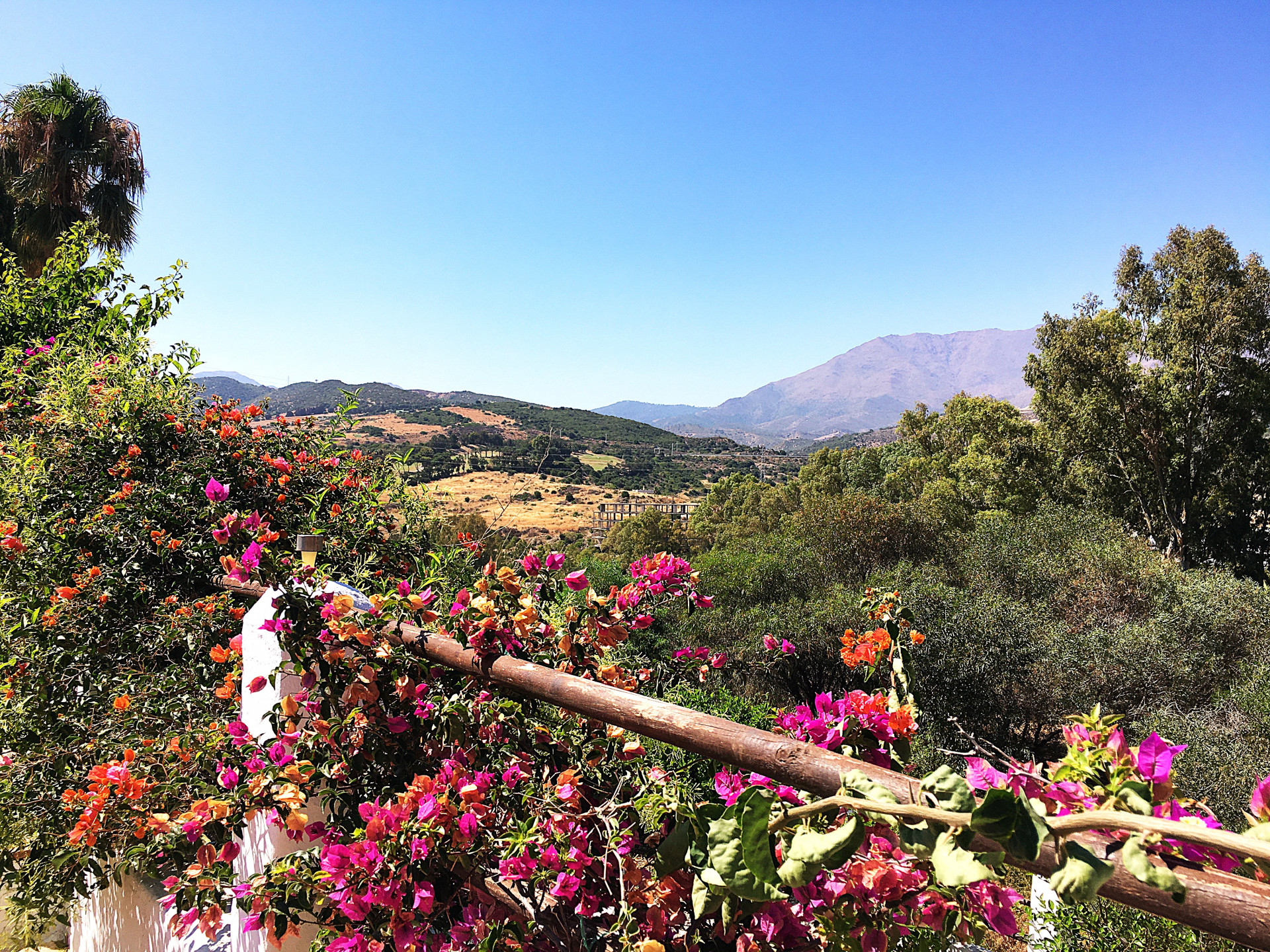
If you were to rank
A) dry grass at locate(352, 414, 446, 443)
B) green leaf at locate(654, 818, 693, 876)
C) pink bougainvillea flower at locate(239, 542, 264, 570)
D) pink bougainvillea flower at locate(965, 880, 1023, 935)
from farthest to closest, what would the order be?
dry grass at locate(352, 414, 446, 443), pink bougainvillea flower at locate(239, 542, 264, 570), green leaf at locate(654, 818, 693, 876), pink bougainvillea flower at locate(965, 880, 1023, 935)

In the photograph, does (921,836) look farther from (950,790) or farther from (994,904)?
(994,904)

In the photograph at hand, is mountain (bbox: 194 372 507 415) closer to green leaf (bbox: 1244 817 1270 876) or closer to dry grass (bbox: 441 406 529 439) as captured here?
dry grass (bbox: 441 406 529 439)

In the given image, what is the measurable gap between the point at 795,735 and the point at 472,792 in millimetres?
608

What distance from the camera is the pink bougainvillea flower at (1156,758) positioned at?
0.62 m

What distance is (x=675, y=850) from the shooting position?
3.24 feet

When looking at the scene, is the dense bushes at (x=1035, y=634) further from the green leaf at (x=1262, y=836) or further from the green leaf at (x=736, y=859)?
the green leaf at (x=1262, y=836)

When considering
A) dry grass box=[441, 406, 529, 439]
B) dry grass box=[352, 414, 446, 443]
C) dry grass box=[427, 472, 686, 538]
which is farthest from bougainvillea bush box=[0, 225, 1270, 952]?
dry grass box=[441, 406, 529, 439]

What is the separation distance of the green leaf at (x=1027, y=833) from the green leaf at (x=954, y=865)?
3 cm

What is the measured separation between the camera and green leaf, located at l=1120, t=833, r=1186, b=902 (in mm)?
462

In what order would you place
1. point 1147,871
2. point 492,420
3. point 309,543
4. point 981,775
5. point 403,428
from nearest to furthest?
point 1147,871 → point 981,775 → point 309,543 → point 403,428 → point 492,420

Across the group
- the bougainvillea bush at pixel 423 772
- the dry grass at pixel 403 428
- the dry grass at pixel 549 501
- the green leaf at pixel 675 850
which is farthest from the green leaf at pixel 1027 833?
the dry grass at pixel 403 428

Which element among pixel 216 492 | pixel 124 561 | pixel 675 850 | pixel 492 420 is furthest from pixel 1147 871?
pixel 492 420

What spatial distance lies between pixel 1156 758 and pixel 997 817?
240mm

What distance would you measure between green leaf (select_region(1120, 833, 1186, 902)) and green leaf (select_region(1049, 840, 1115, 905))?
0.01 m
